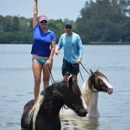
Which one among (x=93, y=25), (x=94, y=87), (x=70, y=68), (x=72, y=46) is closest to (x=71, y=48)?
(x=72, y=46)

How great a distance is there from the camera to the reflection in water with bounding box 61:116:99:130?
12203mm

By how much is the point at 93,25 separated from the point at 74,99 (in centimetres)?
12627

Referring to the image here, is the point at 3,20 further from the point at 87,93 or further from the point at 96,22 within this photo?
the point at 87,93

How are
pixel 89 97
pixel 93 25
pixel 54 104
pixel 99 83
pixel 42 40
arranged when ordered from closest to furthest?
pixel 54 104
pixel 42 40
pixel 99 83
pixel 89 97
pixel 93 25

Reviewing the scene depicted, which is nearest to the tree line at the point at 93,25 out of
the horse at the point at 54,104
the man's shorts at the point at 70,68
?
the man's shorts at the point at 70,68

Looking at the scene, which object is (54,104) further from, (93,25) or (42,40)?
(93,25)

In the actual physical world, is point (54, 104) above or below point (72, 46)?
below

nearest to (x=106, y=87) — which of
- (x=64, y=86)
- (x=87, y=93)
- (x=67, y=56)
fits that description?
(x=87, y=93)

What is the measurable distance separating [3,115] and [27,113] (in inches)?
128

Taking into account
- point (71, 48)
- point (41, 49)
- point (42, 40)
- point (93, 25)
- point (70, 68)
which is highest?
point (42, 40)

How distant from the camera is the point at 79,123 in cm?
1262

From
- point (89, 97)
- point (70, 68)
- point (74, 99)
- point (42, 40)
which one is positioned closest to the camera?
point (74, 99)

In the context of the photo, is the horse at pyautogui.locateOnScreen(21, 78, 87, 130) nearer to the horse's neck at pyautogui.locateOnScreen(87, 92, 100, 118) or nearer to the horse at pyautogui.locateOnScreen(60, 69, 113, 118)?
the horse at pyautogui.locateOnScreen(60, 69, 113, 118)

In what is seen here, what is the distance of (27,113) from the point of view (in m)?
10.8
